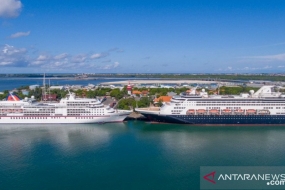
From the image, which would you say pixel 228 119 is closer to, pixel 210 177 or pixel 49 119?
pixel 210 177

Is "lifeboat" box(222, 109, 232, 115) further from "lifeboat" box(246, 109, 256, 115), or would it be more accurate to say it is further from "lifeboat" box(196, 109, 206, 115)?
"lifeboat" box(196, 109, 206, 115)

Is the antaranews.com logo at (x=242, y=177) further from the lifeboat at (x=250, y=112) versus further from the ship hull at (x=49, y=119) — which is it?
the ship hull at (x=49, y=119)

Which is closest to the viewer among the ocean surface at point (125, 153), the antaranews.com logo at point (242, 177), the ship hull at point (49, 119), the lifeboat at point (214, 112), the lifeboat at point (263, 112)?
the antaranews.com logo at point (242, 177)

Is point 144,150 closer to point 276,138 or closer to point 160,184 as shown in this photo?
point 160,184

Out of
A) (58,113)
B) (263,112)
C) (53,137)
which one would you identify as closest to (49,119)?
(58,113)

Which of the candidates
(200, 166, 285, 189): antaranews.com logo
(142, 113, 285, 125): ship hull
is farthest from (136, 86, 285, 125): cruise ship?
(200, 166, 285, 189): antaranews.com logo

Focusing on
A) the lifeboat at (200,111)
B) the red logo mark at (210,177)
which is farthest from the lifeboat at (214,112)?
the red logo mark at (210,177)
